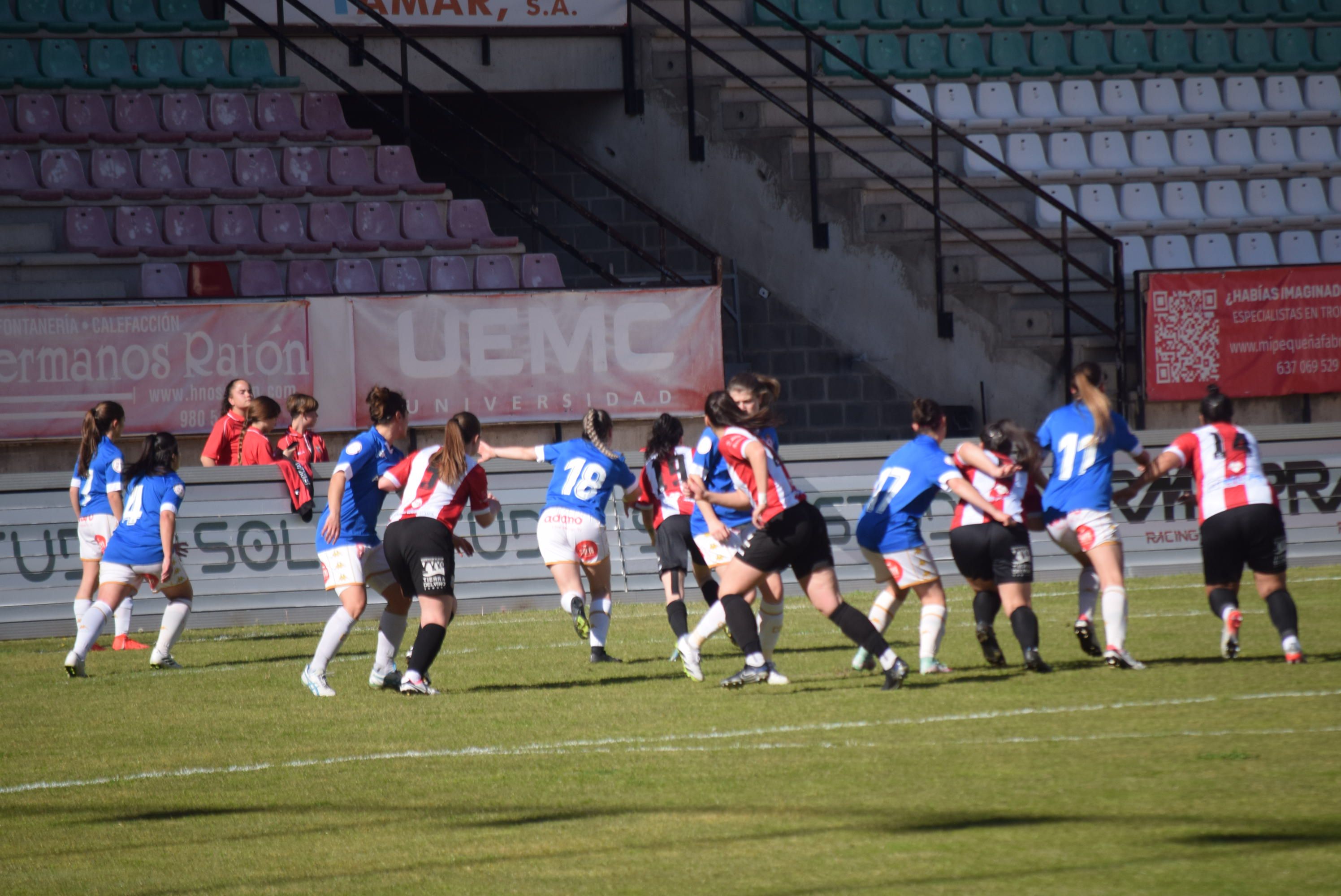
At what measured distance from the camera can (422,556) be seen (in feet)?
32.7

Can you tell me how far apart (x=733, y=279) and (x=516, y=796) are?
52.8ft

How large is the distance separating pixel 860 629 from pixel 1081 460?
74.0 inches

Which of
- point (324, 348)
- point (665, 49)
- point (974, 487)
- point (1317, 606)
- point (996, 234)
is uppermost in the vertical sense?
point (665, 49)

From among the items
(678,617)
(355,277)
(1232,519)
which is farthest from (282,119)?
(1232,519)

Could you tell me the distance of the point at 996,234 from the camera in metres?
22.2

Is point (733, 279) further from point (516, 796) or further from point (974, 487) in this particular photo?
point (516, 796)

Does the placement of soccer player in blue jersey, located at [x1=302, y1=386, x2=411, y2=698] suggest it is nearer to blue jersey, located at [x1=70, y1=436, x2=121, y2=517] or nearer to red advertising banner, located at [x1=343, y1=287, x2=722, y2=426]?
blue jersey, located at [x1=70, y1=436, x2=121, y2=517]

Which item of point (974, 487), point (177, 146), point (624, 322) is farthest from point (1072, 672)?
point (177, 146)

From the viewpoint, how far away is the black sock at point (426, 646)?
32.9ft

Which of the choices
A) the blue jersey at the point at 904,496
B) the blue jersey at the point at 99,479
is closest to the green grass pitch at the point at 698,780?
the blue jersey at the point at 904,496

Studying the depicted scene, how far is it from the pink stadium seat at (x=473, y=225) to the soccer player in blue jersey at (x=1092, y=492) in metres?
11.4

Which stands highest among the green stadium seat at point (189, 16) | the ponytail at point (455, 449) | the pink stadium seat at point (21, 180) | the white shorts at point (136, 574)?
the green stadium seat at point (189, 16)

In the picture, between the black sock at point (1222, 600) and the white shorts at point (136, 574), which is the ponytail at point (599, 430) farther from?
the black sock at point (1222, 600)

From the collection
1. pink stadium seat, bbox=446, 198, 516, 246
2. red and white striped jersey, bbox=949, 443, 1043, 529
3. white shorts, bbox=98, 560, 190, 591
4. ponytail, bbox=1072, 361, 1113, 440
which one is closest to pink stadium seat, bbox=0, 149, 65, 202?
pink stadium seat, bbox=446, 198, 516, 246
